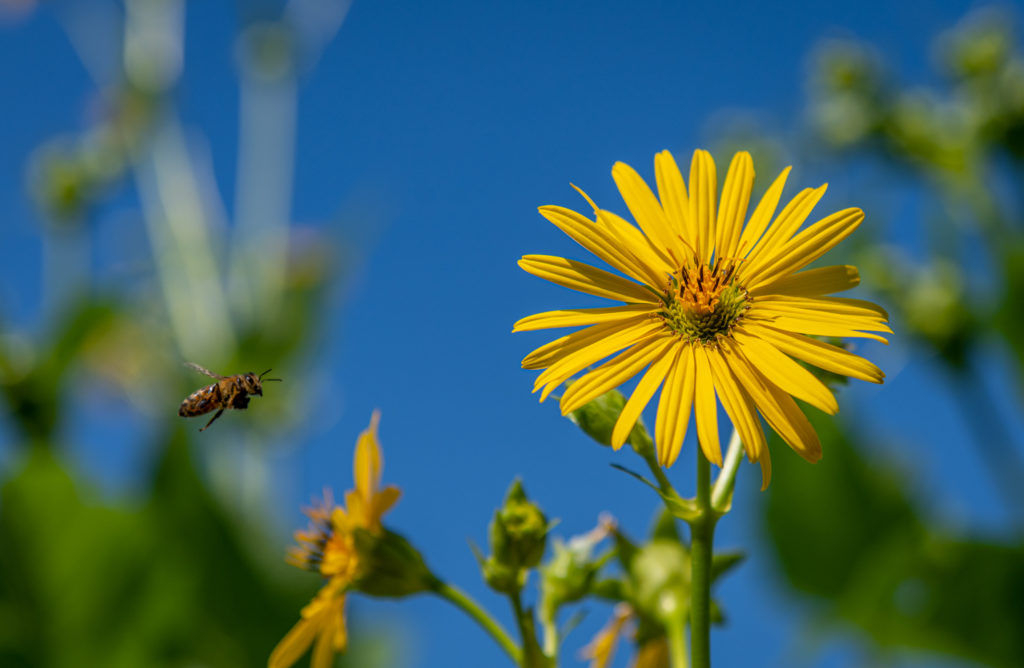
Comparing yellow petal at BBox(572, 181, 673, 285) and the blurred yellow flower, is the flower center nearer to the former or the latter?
yellow petal at BBox(572, 181, 673, 285)

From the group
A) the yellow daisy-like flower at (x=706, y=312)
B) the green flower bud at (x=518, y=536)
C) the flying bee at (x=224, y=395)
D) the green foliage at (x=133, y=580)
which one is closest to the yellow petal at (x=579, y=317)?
the yellow daisy-like flower at (x=706, y=312)

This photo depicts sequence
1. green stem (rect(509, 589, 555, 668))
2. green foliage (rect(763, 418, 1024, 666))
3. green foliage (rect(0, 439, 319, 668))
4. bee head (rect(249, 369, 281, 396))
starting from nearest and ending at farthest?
green stem (rect(509, 589, 555, 668)) → bee head (rect(249, 369, 281, 396)) → green foliage (rect(763, 418, 1024, 666)) → green foliage (rect(0, 439, 319, 668))

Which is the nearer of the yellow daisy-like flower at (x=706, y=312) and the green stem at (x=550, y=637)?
the yellow daisy-like flower at (x=706, y=312)

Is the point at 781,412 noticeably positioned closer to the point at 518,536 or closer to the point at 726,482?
the point at 726,482

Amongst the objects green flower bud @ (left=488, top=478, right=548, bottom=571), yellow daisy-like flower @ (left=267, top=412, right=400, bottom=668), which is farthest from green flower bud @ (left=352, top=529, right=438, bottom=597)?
green flower bud @ (left=488, top=478, right=548, bottom=571)

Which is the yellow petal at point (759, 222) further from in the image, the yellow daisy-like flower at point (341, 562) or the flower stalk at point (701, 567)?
the yellow daisy-like flower at point (341, 562)

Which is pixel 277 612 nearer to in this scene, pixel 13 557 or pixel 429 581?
pixel 13 557

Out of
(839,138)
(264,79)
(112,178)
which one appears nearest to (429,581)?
(839,138)
